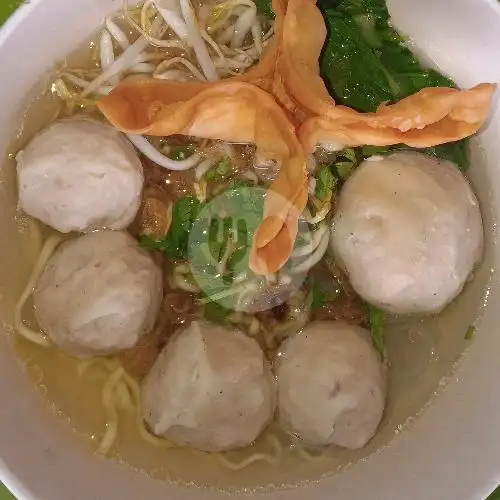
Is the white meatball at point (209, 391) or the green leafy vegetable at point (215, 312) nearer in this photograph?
the white meatball at point (209, 391)

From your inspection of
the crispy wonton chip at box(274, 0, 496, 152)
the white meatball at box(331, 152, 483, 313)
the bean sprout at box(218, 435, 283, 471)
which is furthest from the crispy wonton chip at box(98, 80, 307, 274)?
the bean sprout at box(218, 435, 283, 471)

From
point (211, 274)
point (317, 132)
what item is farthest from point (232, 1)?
point (211, 274)

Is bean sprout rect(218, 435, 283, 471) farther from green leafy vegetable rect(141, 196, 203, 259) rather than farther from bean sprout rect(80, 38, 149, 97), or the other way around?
bean sprout rect(80, 38, 149, 97)

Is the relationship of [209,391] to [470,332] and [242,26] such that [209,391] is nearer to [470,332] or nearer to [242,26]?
[470,332]

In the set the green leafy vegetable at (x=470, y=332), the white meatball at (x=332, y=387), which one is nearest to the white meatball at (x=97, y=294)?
the white meatball at (x=332, y=387)
